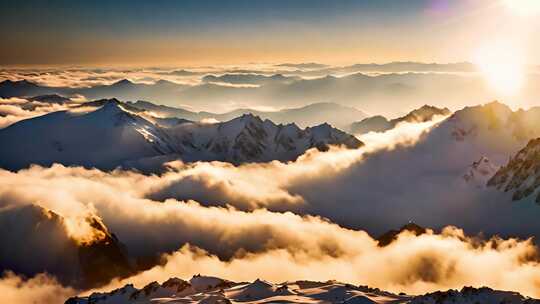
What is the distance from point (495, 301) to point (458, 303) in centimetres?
1376

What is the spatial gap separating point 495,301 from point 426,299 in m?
25.4

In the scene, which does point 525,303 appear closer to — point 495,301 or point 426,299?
point 495,301

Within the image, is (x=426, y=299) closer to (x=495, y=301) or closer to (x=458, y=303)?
(x=458, y=303)

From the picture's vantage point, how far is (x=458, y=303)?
19538 centimetres

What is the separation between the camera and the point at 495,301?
194m

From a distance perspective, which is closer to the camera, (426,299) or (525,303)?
(525,303)

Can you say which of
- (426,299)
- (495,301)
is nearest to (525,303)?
(495,301)

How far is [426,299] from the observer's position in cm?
19962

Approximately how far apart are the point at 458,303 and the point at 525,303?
925 inches

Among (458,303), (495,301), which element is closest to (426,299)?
(458,303)

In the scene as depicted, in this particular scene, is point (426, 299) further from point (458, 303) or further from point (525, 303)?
point (525, 303)

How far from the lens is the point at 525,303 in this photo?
603ft

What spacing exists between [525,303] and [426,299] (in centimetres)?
3517
